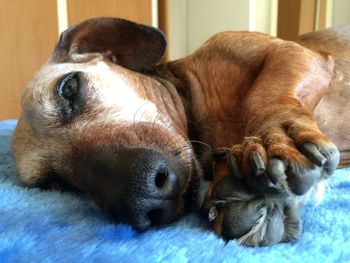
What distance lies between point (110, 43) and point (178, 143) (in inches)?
30.7

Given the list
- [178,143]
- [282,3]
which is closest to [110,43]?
[178,143]

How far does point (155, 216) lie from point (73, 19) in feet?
10.8

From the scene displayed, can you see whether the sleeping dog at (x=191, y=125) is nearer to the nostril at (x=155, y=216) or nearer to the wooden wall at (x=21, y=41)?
the nostril at (x=155, y=216)

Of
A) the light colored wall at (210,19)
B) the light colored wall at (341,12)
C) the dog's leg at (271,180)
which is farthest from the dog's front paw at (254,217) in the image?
the light colored wall at (341,12)

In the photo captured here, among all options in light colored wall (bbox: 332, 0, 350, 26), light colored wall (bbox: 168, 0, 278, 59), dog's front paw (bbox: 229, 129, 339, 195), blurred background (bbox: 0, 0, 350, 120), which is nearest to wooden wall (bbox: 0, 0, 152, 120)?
blurred background (bbox: 0, 0, 350, 120)

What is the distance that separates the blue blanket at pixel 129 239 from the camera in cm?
86

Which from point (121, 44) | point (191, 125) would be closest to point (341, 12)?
point (121, 44)

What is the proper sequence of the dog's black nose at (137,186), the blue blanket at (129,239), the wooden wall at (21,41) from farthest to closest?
the wooden wall at (21,41) < the dog's black nose at (137,186) < the blue blanket at (129,239)

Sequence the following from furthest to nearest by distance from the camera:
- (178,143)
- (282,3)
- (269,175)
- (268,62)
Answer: (282,3) → (268,62) → (178,143) → (269,175)

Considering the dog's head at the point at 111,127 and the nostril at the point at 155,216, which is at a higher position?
the dog's head at the point at 111,127

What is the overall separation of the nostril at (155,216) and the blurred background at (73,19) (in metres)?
2.99

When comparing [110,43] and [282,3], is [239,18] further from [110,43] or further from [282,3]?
[110,43]

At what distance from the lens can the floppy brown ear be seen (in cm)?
184

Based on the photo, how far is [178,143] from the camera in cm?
125
